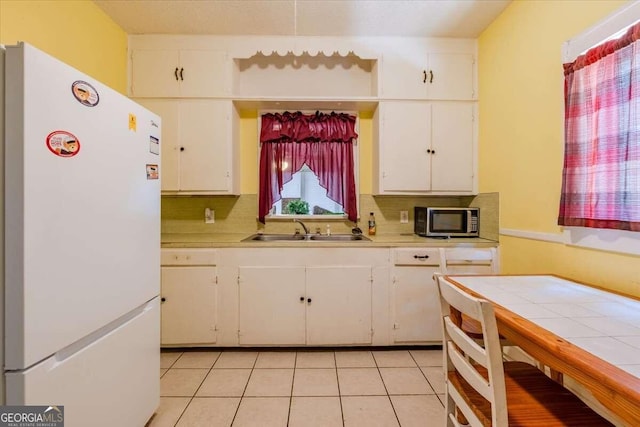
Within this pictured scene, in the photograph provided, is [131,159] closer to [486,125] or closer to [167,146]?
[167,146]

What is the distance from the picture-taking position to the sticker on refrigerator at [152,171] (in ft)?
4.83

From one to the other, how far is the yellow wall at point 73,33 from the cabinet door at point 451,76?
2631 mm

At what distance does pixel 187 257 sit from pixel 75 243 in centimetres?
137

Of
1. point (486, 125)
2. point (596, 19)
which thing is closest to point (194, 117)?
point (486, 125)

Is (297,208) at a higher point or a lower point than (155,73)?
lower

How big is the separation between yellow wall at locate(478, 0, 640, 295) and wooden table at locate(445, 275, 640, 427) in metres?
0.24

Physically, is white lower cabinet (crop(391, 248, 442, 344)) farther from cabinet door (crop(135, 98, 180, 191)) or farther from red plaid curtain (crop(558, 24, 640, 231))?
cabinet door (crop(135, 98, 180, 191))

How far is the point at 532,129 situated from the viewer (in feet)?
6.60

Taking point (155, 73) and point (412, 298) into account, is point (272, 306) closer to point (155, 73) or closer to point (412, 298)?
point (412, 298)

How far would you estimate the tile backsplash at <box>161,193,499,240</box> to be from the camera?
A: 295 centimetres

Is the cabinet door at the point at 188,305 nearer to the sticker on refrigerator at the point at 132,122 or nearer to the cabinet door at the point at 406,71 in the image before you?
the sticker on refrigerator at the point at 132,122

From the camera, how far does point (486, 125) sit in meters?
2.57

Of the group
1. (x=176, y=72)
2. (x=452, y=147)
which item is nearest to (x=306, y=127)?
(x=176, y=72)

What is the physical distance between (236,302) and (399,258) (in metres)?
1.34
